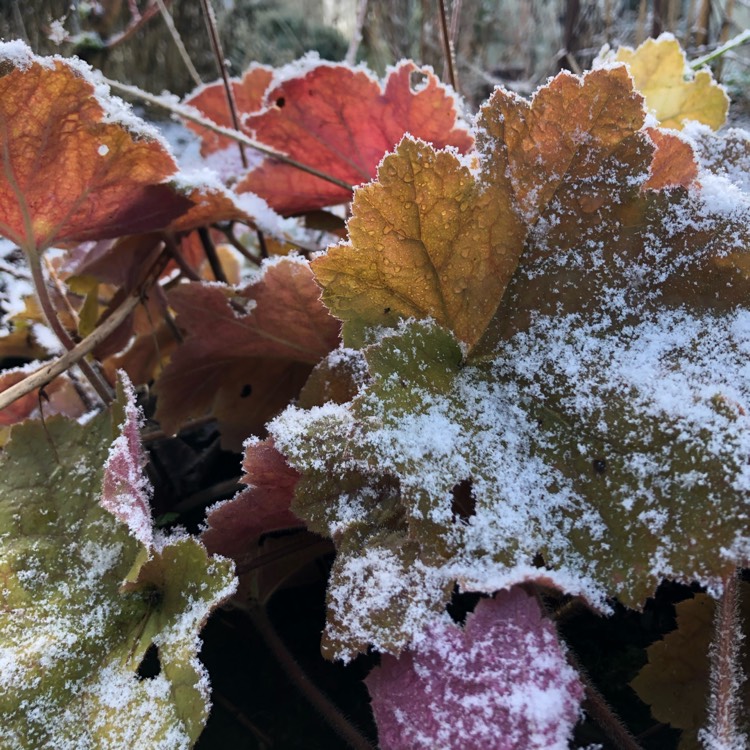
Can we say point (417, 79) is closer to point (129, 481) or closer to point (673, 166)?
point (673, 166)

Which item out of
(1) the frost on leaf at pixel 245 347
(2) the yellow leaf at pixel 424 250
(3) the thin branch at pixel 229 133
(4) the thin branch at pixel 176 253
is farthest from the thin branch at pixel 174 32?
(2) the yellow leaf at pixel 424 250

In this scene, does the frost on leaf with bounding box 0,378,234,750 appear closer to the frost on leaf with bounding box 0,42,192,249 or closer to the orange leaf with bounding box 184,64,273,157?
the frost on leaf with bounding box 0,42,192,249

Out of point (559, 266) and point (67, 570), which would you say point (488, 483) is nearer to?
point (559, 266)

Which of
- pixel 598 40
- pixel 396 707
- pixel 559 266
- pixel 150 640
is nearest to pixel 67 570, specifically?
pixel 150 640

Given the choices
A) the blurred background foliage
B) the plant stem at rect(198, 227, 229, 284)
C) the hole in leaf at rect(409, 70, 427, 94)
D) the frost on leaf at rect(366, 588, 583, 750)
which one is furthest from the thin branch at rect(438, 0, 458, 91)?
the frost on leaf at rect(366, 588, 583, 750)

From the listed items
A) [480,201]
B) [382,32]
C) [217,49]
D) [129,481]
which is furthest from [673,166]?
[382,32]

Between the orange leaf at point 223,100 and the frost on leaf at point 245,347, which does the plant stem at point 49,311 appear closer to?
the frost on leaf at point 245,347

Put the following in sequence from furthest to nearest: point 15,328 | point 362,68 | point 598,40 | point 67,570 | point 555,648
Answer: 1. point 598,40
2. point 15,328
3. point 362,68
4. point 67,570
5. point 555,648
